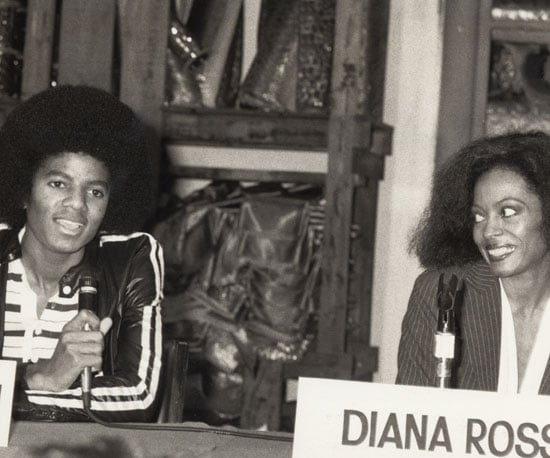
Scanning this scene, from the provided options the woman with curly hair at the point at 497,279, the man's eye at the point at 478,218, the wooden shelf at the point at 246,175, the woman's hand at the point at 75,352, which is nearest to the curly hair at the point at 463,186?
the woman with curly hair at the point at 497,279

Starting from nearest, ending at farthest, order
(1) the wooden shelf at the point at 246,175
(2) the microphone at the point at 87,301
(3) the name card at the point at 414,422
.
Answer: (3) the name card at the point at 414,422
(2) the microphone at the point at 87,301
(1) the wooden shelf at the point at 246,175

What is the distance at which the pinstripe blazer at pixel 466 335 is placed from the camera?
2240mm

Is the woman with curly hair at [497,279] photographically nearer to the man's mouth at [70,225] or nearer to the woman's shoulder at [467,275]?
the woman's shoulder at [467,275]

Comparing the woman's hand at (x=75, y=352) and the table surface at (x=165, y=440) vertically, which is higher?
the woman's hand at (x=75, y=352)

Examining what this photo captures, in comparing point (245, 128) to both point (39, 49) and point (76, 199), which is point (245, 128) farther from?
point (76, 199)

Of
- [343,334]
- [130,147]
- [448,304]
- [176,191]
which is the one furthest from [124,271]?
[176,191]

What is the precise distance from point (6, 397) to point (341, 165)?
73.3 inches

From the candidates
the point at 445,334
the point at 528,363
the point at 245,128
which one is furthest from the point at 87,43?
the point at 445,334

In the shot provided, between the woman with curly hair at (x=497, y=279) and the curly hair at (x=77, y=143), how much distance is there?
2.38ft

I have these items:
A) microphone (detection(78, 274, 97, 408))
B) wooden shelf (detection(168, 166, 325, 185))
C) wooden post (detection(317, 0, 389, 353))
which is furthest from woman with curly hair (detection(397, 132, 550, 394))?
wooden shelf (detection(168, 166, 325, 185))

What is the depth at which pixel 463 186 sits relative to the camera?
242 centimetres

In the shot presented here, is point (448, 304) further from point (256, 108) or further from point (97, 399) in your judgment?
point (256, 108)

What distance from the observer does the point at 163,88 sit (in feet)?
11.8

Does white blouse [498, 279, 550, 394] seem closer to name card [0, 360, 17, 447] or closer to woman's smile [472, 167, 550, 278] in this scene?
woman's smile [472, 167, 550, 278]
